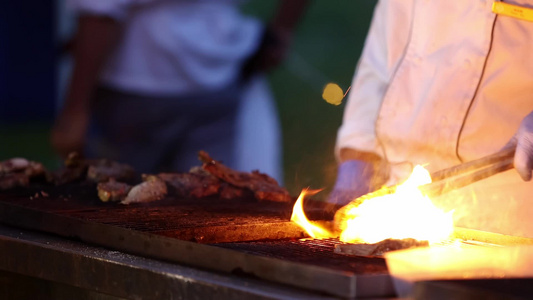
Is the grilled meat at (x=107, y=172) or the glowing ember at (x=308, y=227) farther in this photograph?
the grilled meat at (x=107, y=172)

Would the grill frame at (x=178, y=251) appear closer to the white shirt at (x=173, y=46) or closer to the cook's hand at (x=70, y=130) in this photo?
the cook's hand at (x=70, y=130)

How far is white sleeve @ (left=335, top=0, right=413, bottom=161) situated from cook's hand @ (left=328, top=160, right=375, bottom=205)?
3.4 inches

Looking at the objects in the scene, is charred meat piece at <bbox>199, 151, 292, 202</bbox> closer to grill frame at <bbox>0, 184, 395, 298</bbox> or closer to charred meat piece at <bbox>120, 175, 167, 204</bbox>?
charred meat piece at <bbox>120, 175, 167, 204</bbox>

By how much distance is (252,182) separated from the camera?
3395 mm

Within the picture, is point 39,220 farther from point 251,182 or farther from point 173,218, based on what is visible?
point 251,182

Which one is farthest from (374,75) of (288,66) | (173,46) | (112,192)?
(288,66)

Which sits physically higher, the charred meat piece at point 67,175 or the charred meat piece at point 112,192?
the charred meat piece at point 67,175

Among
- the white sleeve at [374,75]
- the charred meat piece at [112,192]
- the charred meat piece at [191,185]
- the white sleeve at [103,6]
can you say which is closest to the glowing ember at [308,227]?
the charred meat piece at [191,185]

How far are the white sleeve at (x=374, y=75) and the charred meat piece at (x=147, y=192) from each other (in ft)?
3.52

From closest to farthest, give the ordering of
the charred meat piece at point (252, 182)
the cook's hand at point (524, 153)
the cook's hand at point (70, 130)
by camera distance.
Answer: the cook's hand at point (524, 153), the charred meat piece at point (252, 182), the cook's hand at point (70, 130)

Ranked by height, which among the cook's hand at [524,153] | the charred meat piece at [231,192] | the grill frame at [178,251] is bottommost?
the grill frame at [178,251]

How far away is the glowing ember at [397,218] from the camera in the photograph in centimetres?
260

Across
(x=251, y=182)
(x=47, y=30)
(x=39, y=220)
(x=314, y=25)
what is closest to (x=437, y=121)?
(x=251, y=182)

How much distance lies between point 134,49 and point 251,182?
9.23 feet
